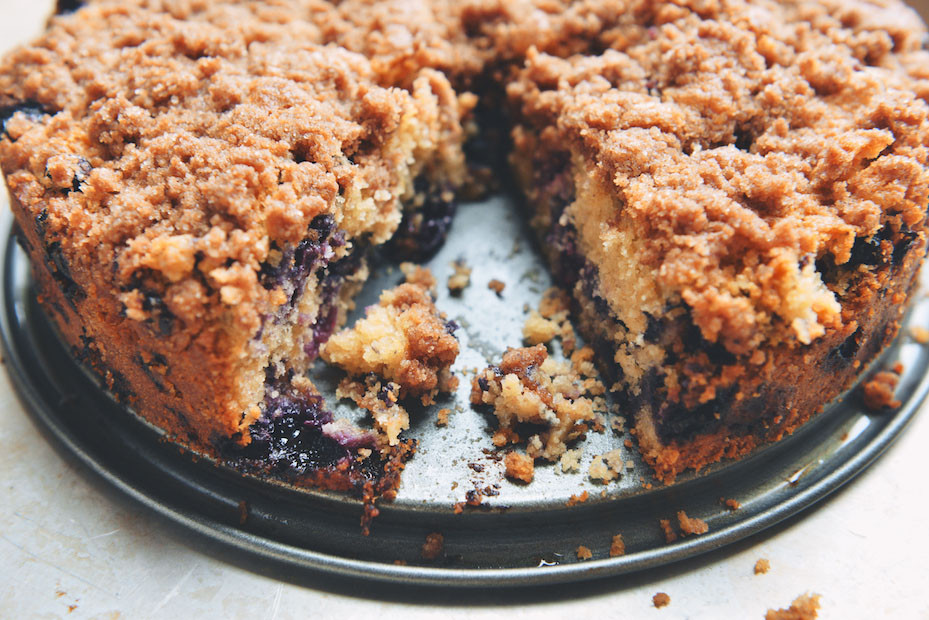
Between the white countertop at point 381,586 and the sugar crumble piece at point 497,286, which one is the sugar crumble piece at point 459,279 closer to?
the sugar crumble piece at point 497,286

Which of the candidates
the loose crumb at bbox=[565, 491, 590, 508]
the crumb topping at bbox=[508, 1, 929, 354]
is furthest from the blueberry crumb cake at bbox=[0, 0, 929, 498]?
the loose crumb at bbox=[565, 491, 590, 508]

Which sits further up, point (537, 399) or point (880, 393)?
point (880, 393)

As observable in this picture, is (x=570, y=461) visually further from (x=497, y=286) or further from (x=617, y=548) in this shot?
(x=497, y=286)

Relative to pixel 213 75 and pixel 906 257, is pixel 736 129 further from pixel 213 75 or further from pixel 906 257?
pixel 213 75

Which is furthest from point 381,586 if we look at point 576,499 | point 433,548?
point 576,499

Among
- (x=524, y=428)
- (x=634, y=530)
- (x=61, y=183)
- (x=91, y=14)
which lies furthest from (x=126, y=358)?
(x=634, y=530)

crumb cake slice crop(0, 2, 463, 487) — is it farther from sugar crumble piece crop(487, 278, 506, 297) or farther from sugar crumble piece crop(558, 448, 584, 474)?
sugar crumble piece crop(558, 448, 584, 474)
